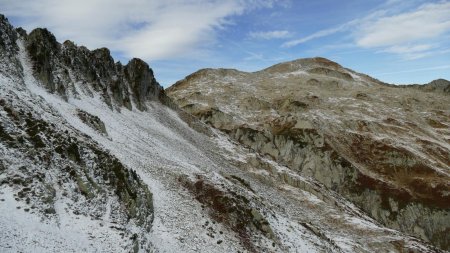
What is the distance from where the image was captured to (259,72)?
170125mm

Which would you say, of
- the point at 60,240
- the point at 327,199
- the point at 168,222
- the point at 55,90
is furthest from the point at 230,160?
the point at 60,240

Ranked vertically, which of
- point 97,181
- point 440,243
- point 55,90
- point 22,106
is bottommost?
point 440,243

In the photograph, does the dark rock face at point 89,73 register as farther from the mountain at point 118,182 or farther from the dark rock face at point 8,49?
the dark rock face at point 8,49

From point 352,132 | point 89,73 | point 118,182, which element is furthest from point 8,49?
point 352,132

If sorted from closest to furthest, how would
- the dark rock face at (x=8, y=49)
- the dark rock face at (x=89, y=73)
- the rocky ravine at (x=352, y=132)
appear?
1. the dark rock face at (x=8, y=49)
2. the dark rock face at (x=89, y=73)
3. the rocky ravine at (x=352, y=132)

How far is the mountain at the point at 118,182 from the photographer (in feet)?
72.2

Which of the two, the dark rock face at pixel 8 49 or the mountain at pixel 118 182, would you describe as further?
the dark rock face at pixel 8 49

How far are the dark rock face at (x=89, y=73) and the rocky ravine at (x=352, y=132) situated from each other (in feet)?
87.8

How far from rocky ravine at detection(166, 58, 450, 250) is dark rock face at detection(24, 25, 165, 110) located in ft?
87.8

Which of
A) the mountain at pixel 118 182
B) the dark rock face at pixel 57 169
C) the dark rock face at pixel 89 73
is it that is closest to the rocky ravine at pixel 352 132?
the mountain at pixel 118 182

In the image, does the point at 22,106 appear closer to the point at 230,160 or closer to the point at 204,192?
the point at 204,192

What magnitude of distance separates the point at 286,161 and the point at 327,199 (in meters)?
27.1

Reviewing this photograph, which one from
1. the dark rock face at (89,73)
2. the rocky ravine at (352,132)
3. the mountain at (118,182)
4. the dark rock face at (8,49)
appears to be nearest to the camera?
the mountain at (118,182)

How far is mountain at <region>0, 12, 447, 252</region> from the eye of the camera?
866 inches
